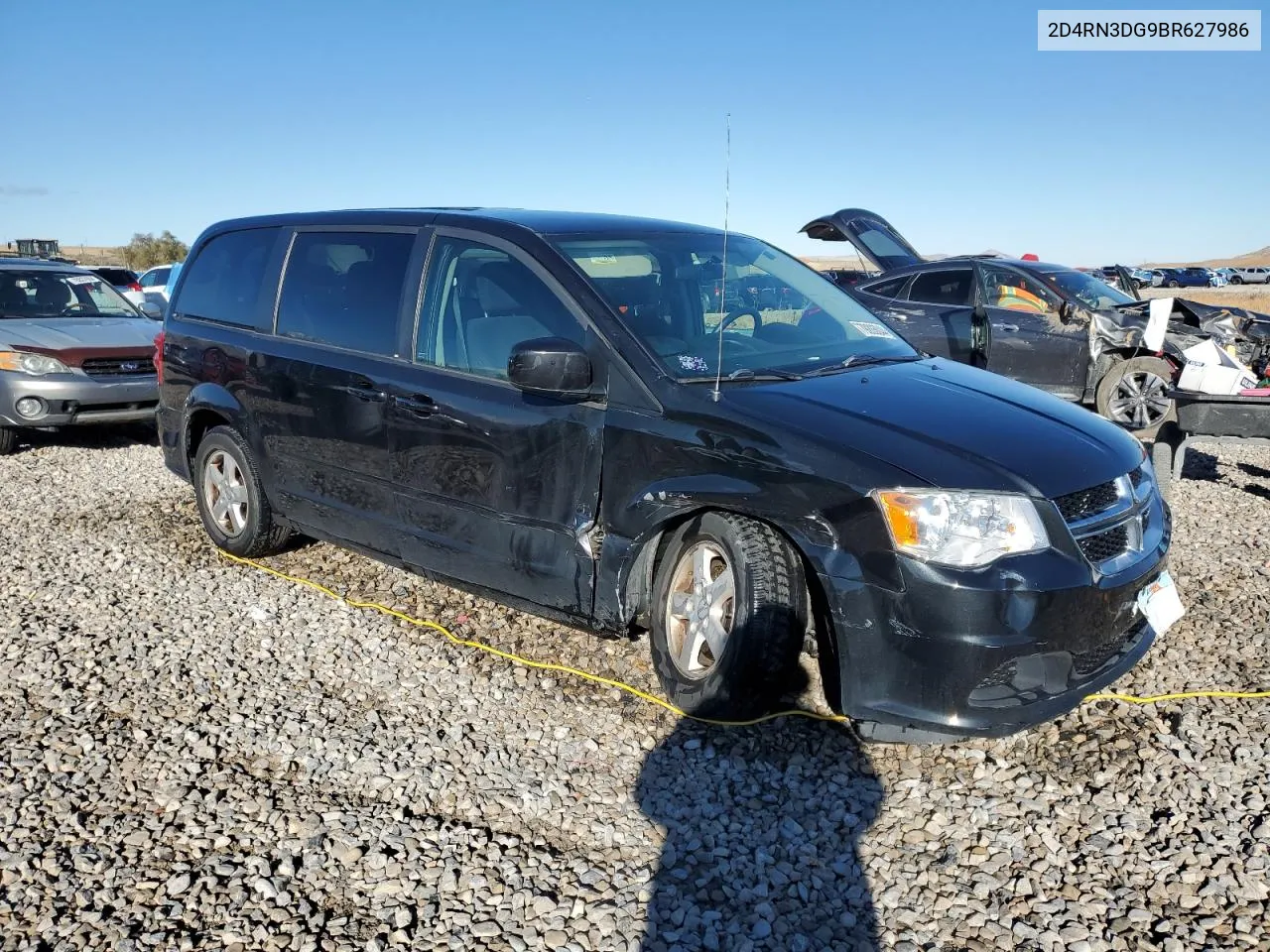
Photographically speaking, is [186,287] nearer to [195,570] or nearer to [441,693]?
[195,570]

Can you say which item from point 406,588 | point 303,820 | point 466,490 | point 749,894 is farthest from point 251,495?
point 749,894

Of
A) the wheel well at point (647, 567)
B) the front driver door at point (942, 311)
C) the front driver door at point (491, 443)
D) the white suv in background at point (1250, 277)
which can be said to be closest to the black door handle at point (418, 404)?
the front driver door at point (491, 443)

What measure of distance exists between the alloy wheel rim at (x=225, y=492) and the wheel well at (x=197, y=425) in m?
0.18

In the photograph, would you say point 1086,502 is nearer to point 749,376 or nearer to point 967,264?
point 749,376

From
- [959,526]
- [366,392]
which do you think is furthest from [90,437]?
[959,526]

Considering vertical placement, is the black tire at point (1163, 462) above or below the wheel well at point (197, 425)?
below

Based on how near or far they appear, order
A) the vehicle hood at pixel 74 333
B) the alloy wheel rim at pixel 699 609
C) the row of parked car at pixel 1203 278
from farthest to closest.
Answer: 1. the row of parked car at pixel 1203 278
2. the vehicle hood at pixel 74 333
3. the alloy wheel rim at pixel 699 609

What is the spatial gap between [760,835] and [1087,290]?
9469 millimetres

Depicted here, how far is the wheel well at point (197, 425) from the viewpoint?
5941mm

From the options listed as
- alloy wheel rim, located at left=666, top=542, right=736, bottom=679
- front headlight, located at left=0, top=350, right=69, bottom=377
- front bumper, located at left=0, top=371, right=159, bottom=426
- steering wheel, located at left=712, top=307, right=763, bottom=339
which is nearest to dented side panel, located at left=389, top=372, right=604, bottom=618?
alloy wheel rim, located at left=666, top=542, right=736, bottom=679

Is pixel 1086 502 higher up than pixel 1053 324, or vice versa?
pixel 1053 324

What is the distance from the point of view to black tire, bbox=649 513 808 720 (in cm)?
350

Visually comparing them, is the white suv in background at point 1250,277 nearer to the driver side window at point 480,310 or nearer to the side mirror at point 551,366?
the driver side window at point 480,310

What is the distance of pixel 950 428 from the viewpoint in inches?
138
